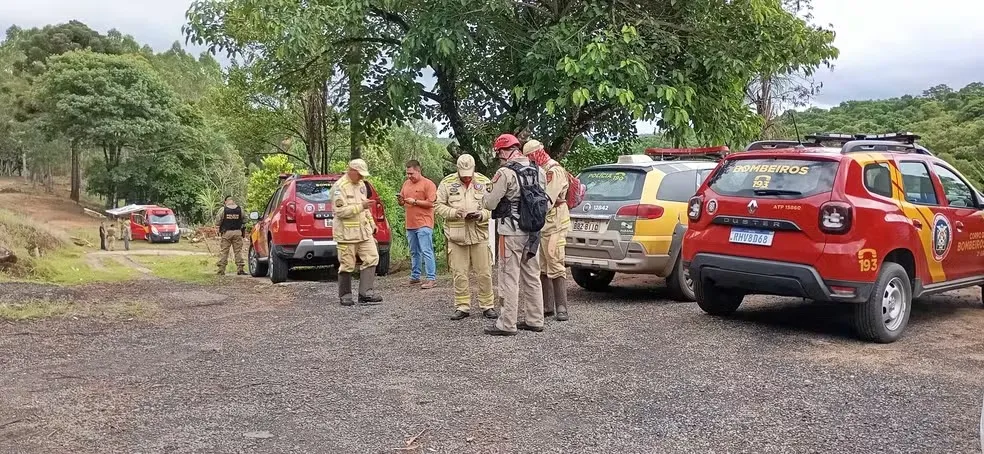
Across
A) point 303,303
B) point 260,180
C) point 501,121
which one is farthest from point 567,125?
point 260,180

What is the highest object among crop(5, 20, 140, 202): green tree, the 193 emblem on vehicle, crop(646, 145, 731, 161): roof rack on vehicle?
crop(5, 20, 140, 202): green tree

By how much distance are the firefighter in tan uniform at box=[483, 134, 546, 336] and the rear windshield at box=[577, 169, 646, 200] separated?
5.18 feet

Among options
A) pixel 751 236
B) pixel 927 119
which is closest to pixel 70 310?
pixel 751 236

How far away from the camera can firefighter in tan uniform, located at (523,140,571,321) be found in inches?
274

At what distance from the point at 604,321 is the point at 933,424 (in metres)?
3.20

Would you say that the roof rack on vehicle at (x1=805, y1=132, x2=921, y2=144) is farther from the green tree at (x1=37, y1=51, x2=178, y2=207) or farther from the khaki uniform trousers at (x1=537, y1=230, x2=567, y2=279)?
the green tree at (x1=37, y1=51, x2=178, y2=207)

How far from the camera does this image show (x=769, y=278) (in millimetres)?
6055

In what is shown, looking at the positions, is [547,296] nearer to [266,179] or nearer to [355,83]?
[355,83]

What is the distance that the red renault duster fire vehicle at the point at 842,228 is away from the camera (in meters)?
5.81

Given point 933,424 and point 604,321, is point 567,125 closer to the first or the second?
point 604,321

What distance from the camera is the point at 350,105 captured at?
39.8 ft

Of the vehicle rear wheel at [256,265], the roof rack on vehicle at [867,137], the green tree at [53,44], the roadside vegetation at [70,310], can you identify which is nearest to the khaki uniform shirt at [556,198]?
the roof rack on vehicle at [867,137]

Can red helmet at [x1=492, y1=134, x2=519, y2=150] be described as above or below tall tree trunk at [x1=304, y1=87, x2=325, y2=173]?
below

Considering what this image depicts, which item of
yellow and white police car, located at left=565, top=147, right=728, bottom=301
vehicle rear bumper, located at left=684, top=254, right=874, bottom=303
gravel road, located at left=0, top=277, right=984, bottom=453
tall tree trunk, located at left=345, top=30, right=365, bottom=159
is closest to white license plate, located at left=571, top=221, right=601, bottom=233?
yellow and white police car, located at left=565, top=147, right=728, bottom=301
